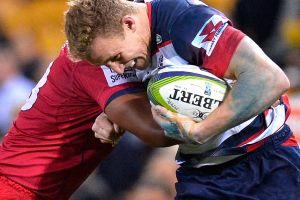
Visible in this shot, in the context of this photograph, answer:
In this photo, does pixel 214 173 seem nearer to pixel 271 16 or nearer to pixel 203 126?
pixel 203 126

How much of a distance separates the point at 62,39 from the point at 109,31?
4.06 m

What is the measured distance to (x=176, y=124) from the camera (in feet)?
10.5

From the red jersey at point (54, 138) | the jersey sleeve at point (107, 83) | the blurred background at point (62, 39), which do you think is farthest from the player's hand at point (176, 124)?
Result: the blurred background at point (62, 39)

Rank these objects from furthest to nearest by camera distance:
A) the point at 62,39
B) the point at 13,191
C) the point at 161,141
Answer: the point at 62,39 < the point at 13,191 < the point at 161,141

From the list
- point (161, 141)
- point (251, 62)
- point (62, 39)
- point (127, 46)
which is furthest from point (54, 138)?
point (62, 39)

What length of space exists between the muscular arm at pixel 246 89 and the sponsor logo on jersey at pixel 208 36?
0.33 feet

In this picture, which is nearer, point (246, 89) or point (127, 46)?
point (246, 89)

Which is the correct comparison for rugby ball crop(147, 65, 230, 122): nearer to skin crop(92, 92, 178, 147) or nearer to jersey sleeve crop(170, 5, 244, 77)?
jersey sleeve crop(170, 5, 244, 77)

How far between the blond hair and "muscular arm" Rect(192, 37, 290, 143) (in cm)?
46

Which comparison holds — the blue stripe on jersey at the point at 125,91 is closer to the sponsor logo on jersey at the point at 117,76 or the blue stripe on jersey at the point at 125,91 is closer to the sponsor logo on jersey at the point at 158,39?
the sponsor logo on jersey at the point at 117,76

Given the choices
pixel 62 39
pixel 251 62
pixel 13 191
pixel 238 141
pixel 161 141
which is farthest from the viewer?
pixel 62 39

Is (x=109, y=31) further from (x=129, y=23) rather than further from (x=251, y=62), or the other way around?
(x=251, y=62)

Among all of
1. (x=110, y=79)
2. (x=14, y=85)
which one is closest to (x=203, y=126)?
(x=110, y=79)

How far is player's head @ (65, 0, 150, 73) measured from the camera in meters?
3.22
